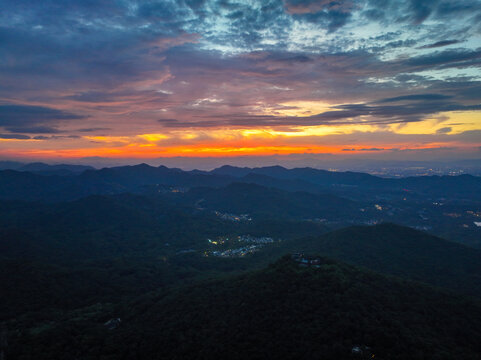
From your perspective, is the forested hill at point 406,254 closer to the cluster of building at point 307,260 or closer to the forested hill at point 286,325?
the forested hill at point 286,325

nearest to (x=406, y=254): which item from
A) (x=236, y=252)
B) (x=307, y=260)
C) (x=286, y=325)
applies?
(x=307, y=260)

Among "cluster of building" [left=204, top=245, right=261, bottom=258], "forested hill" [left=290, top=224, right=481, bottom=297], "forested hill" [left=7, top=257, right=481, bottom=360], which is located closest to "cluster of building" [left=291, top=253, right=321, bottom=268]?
"forested hill" [left=7, top=257, right=481, bottom=360]

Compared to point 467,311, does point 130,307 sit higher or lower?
lower

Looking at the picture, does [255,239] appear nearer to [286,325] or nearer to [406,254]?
[406,254]

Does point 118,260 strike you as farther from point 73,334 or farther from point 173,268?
point 73,334

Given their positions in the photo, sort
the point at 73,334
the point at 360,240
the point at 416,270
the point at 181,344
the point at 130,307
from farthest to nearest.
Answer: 1. the point at 360,240
2. the point at 416,270
3. the point at 130,307
4. the point at 73,334
5. the point at 181,344

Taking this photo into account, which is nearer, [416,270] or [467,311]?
[467,311]

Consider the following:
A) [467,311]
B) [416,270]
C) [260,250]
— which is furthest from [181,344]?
[260,250]
